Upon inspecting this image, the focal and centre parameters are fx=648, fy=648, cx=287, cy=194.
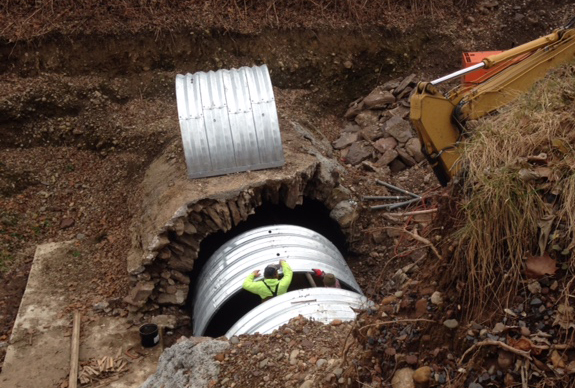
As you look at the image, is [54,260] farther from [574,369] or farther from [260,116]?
[574,369]

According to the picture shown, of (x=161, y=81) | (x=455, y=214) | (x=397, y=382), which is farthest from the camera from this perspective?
(x=161, y=81)

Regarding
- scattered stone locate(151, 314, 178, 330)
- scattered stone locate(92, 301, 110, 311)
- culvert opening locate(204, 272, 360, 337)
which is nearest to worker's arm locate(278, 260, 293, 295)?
culvert opening locate(204, 272, 360, 337)

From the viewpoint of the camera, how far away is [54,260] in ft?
37.8

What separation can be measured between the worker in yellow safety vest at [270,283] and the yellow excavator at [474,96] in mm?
2887

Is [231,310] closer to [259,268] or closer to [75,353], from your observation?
[259,268]

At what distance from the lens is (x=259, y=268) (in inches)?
354

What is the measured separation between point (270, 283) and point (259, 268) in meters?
0.57

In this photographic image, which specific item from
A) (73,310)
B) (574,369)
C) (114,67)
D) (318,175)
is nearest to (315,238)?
(318,175)

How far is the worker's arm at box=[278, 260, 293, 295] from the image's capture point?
8469 millimetres

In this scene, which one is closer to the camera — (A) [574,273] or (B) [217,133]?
(A) [574,273]

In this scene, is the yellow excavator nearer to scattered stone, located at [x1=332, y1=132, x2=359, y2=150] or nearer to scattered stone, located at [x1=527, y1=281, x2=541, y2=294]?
scattered stone, located at [x1=332, y1=132, x2=359, y2=150]

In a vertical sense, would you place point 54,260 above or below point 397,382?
above

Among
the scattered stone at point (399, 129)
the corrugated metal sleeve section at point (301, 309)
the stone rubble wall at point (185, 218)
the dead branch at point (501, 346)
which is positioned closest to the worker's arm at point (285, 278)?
the corrugated metal sleeve section at point (301, 309)

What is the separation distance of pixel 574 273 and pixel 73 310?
813cm
